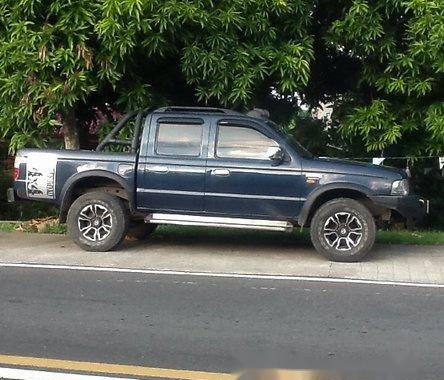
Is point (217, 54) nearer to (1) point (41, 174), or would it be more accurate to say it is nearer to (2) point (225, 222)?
(2) point (225, 222)

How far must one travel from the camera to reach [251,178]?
9.57 meters

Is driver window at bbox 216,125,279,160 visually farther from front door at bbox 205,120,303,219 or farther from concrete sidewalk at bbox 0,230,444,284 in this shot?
concrete sidewalk at bbox 0,230,444,284

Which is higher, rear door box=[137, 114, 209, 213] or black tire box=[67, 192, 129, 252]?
rear door box=[137, 114, 209, 213]

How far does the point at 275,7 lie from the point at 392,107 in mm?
2660

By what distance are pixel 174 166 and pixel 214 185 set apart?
22.0 inches

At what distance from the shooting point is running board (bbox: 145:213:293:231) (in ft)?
→ 31.5

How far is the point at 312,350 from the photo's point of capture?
19.8 feet

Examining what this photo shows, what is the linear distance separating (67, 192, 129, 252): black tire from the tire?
2.42 m

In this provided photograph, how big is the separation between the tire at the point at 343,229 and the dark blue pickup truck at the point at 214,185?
0.04 feet

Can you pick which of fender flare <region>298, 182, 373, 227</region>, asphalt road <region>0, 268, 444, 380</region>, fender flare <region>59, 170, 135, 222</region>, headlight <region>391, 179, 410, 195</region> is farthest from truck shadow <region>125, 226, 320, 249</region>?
asphalt road <region>0, 268, 444, 380</region>

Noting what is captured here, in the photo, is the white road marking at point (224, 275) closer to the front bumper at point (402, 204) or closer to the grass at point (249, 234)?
the front bumper at point (402, 204)

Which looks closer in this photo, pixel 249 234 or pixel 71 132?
pixel 249 234

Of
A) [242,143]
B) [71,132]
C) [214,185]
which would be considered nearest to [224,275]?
[214,185]

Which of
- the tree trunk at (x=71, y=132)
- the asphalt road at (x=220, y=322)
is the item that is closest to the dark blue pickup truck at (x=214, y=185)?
the asphalt road at (x=220, y=322)
